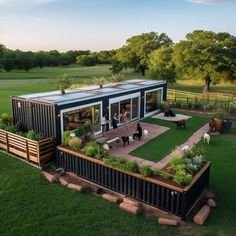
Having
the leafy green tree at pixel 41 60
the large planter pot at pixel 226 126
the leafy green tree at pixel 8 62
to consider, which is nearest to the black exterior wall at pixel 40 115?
the large planter pot at pixel 226 126

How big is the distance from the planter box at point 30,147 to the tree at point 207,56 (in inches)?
1055

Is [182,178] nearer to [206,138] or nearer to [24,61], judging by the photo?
[206,138]

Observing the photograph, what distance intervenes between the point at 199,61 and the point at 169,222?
29654mm

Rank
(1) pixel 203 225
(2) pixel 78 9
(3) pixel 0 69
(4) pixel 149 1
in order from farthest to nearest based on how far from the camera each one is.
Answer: (3) pixel 0 69 < (2) pixel 78 9 < (4) pixel 149 1 < (1) pixel 203 225

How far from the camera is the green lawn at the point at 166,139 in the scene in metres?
11.5

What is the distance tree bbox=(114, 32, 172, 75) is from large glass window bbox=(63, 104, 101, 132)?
39361 millimetres

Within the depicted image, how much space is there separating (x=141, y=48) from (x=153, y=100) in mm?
35544

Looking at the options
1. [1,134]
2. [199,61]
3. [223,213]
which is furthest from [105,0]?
[199,61]

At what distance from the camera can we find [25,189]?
8836 millimetres

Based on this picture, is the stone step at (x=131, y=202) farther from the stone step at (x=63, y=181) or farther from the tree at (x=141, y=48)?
the tree at (x=141, y=48)

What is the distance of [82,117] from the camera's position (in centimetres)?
1322

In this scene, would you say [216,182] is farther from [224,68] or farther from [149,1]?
[224,68]

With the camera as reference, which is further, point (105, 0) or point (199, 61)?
point (199, 61)

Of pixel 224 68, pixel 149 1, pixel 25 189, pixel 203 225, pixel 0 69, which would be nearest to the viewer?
pixel 203 225
